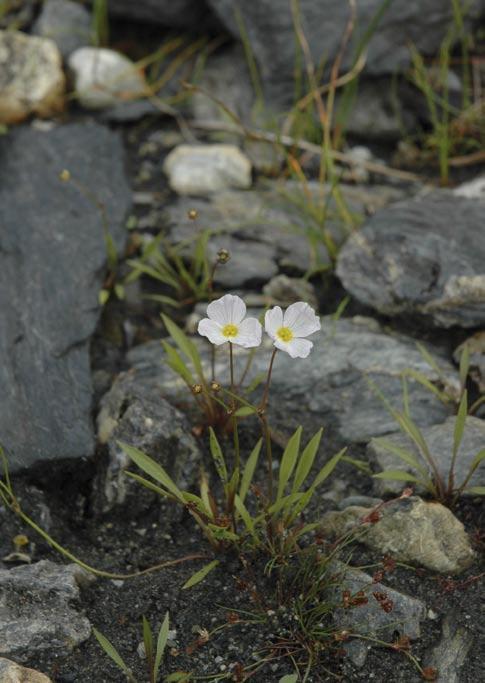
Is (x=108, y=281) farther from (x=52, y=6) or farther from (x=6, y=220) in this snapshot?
(x=52, y=6)

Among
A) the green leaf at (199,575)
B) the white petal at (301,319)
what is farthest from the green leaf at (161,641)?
the white petal at (301,319)

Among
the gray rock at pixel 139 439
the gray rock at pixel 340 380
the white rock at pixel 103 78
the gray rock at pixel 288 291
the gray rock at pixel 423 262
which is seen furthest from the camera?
the white rock at pixel 103 78

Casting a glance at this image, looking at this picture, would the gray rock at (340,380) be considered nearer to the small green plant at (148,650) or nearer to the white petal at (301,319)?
the white petal at (301,319)

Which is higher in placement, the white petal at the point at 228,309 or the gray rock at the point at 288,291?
the white petal at the point at 228,309

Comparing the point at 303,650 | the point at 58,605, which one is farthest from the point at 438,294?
→ the point at 58,605

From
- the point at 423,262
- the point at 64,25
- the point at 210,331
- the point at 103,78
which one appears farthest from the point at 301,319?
the point at 64,25

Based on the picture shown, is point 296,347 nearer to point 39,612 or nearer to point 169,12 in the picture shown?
point 39,612

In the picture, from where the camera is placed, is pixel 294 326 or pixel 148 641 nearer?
pixel 148 641
